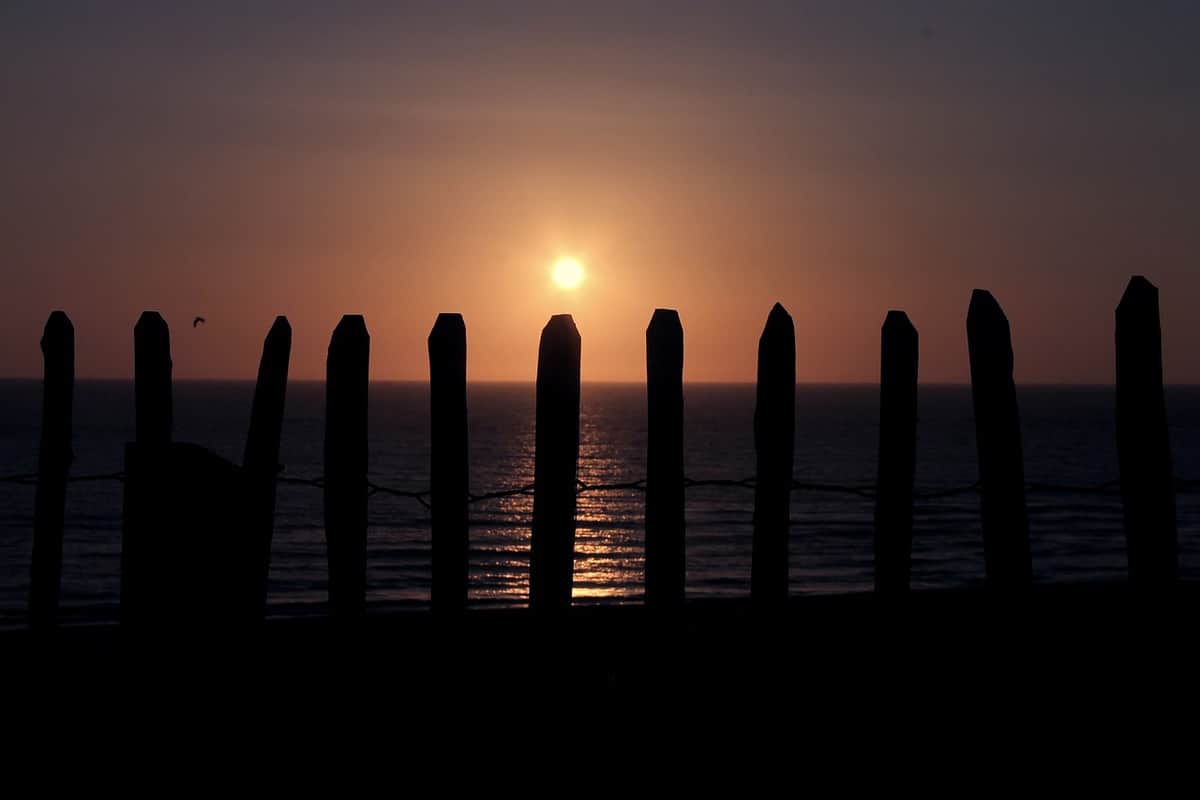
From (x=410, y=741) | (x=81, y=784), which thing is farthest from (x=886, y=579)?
(x=81, y=784)

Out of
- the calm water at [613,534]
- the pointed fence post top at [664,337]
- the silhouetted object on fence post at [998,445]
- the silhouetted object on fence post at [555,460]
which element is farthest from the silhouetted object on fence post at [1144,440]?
the calm water at [613,534]

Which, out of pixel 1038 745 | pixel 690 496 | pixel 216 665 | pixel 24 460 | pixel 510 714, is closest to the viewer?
pixel 216 665

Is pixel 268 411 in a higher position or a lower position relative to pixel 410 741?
higher

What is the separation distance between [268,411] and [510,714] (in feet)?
6.01

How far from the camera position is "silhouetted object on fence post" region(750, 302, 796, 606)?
5.28 meters

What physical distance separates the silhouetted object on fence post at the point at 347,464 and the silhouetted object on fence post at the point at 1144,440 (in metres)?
3.15

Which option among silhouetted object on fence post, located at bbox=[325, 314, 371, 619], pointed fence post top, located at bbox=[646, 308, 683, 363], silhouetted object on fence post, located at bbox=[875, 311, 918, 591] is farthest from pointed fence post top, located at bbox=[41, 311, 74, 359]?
silhouetted object on fence post, located at bbox=[875, 311, 918, 591]

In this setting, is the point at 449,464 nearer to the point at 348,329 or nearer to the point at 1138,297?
the point at 348,329

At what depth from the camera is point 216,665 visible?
2799mm

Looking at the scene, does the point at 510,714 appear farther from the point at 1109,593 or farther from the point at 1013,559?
the point at 1109,593

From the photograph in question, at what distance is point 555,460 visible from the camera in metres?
5.32

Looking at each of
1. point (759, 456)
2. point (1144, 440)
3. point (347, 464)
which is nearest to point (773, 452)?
point (759, 456)

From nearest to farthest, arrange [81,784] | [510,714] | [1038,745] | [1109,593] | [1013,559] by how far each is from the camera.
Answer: [81,784] → [1038,745] → [510,714] → [1013,559] → [1109,593]

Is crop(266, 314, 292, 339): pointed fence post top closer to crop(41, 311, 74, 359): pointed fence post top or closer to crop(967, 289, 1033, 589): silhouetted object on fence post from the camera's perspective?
crop(41, 311, 74, 359): pointed fence post top
